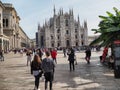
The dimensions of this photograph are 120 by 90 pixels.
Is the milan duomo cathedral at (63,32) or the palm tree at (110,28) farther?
the milan duomo cathedral at (63,32)

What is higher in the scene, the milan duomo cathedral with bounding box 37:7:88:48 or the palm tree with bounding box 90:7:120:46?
the milan duomo cathedral with bounding box 37:7:88:48

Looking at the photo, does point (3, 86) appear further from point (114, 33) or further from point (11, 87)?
point (114, 33)

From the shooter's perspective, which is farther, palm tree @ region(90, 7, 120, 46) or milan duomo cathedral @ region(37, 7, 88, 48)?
milan duomo cathedral @ region(37, 7, 88, 48)

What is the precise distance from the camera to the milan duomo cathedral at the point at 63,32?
154750mm

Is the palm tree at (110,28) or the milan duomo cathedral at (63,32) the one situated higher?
the milan duomo cathedral at (63,32)

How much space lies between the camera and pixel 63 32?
513 feet

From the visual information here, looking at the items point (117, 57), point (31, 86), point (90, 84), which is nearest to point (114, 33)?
point (117, 57)

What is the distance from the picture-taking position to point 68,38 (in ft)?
511

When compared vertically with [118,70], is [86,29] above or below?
above

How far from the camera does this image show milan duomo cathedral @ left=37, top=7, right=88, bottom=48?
508ft

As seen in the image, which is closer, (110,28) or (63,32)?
(110,28)

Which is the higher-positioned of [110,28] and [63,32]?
[63,32]

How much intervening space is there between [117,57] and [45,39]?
139111mm

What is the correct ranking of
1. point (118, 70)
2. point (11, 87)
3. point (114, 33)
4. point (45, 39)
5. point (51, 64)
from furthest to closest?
point (45, 39) → point (114, 33) → point (118, 70) → point (11, 87) → point (51, 64)
